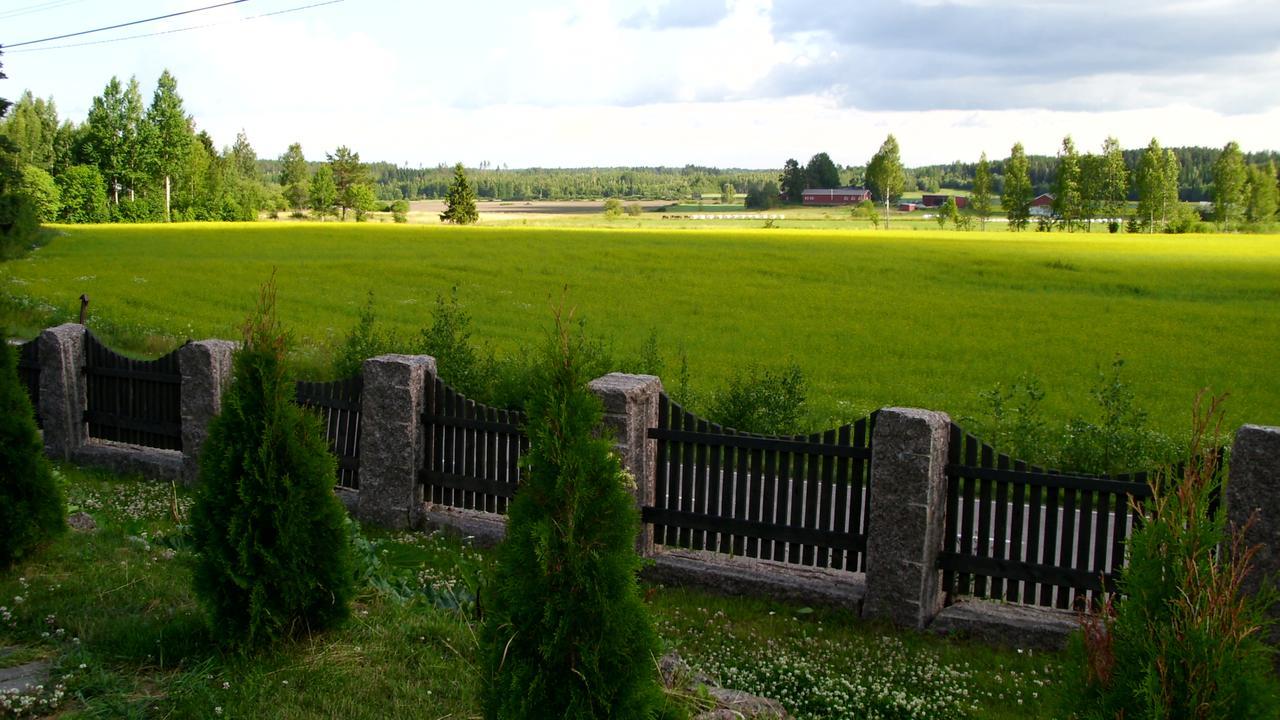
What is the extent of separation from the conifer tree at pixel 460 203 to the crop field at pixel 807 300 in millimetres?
56267

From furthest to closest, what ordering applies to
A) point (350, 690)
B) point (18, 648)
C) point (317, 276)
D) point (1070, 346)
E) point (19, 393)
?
point (317, 276), point (1070, 346), point (19, 393), point (18, 648), point (350, 690)

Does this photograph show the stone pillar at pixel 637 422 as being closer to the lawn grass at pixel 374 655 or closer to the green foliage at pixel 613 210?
the lawn grass at pixel 374 655

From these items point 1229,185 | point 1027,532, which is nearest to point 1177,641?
point 1027,532

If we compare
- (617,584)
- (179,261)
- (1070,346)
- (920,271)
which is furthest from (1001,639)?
(179,261)

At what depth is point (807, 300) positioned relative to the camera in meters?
35.3

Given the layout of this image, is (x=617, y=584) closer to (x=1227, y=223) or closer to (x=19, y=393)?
(x=19, y=393)

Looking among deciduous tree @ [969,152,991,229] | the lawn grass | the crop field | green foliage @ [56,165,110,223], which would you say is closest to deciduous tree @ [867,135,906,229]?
deciduous tree @ [969,152,991,229]

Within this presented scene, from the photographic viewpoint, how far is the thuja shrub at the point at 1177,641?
322 cm

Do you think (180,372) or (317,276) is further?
(317,276)

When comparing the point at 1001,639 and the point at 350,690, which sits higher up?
the point at 350,690

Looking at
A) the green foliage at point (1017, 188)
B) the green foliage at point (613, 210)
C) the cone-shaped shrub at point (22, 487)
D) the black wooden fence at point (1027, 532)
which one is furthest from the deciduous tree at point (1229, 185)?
the cone-shaped shrub at point (22, 487)

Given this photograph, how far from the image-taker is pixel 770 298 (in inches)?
1405

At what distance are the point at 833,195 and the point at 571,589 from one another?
16187cm

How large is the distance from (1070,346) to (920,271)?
51.8 feet
